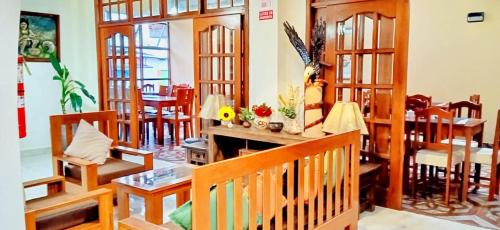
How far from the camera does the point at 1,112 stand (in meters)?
1.66

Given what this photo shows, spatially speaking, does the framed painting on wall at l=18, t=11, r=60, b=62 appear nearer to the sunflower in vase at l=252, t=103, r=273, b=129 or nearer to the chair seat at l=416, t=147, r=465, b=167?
the sunflower in vase at l=252, t=103, r=273, b=129

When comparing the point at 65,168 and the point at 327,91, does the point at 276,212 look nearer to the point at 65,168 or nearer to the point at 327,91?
the point at 327,91

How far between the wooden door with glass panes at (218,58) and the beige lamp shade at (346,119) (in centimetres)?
160

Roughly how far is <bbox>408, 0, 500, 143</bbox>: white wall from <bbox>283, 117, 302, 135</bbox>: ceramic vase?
414cm

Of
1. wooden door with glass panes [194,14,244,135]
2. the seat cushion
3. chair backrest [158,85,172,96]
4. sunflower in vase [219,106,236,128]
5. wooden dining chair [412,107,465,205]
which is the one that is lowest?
the seat cushion

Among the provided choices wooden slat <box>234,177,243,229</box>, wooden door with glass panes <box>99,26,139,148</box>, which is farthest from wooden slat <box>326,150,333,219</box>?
wooden door with glass panes <box>99,26,139,148</box>

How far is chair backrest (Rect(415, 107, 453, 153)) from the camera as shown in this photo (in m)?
4.00

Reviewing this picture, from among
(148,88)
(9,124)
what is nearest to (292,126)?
(9,124)

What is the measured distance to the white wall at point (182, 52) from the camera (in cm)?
993

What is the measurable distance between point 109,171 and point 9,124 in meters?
2.14

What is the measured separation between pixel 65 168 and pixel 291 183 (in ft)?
8.56

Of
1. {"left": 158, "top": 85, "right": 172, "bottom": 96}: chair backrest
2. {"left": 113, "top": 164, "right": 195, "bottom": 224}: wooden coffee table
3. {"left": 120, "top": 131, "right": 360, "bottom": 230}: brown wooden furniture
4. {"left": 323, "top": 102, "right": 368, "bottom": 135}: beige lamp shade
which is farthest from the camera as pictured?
{"left": 158, "top": 85, "right": 172, "bottom": 96}: chair backrest

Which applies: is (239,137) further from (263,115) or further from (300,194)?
(300,194)

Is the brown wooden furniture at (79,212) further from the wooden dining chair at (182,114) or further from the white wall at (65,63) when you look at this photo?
the wooden dining chair at (182,114)
